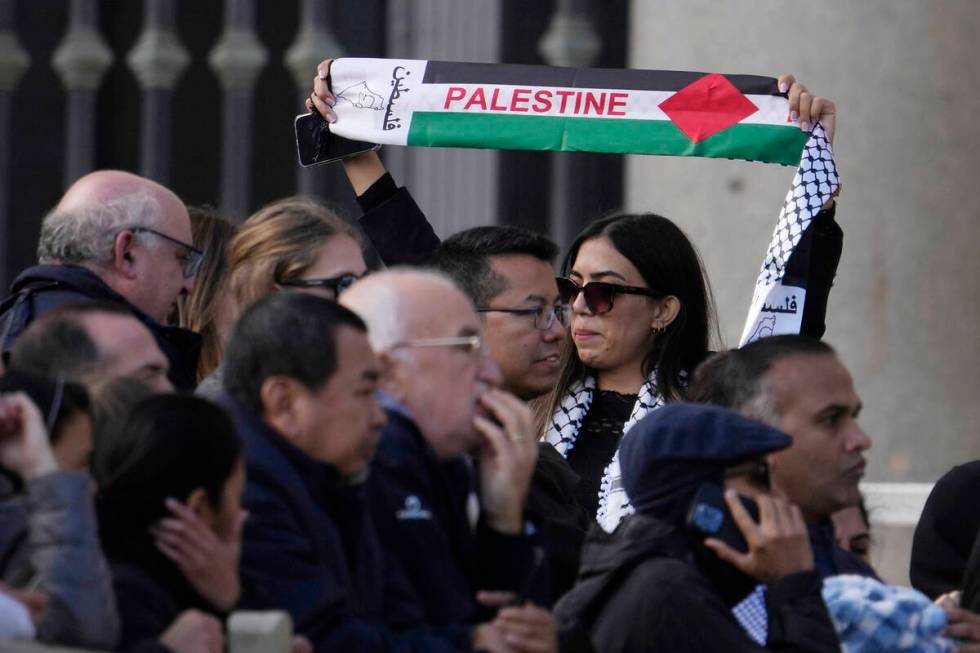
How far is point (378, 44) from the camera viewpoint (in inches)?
529

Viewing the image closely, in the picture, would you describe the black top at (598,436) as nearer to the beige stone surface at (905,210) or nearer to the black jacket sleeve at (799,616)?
the black jacket sleeve at (799,616)

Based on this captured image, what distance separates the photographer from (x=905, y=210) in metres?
8.96

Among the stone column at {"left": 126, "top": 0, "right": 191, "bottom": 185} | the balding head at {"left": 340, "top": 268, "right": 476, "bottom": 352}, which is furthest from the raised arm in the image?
the stone column at {"left": 126, "top": 0, "right": 191, "bottom": 185}

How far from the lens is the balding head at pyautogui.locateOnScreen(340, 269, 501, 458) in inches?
188

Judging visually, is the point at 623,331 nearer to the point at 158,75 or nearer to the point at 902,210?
the point at 902,210

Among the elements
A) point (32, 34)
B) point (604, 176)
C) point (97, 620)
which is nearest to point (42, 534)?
point (97, 620)

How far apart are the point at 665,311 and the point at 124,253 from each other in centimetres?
159

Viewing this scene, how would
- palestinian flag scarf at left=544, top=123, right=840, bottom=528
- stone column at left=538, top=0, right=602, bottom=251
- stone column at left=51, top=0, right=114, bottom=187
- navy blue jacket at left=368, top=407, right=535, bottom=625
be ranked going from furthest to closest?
stone column at left=51, top=0, right=114, bottom=187, stone column at left=538, top=0, right=602, bottom=251, palestinian flag scarf at left=544, top=123, right=840, bottom=528, navy blue jacket at left=368, top=407, right=535, bottom=625

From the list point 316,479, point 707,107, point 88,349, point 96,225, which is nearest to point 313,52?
point 707,107

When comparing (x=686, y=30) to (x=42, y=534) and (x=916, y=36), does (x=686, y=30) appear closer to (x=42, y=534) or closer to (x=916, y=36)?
(x=916, y=36)

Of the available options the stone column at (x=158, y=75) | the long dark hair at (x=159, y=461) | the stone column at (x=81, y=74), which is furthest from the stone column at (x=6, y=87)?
the long dark hair at (x=159, y=461)

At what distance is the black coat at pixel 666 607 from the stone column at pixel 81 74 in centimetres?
919

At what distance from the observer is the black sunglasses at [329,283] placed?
18.9ft

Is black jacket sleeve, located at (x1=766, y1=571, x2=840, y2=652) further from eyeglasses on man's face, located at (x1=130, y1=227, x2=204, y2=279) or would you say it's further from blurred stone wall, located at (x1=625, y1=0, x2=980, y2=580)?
blurred stone wall, located at (x1=625, y1=0, x2=980, y2=580)
